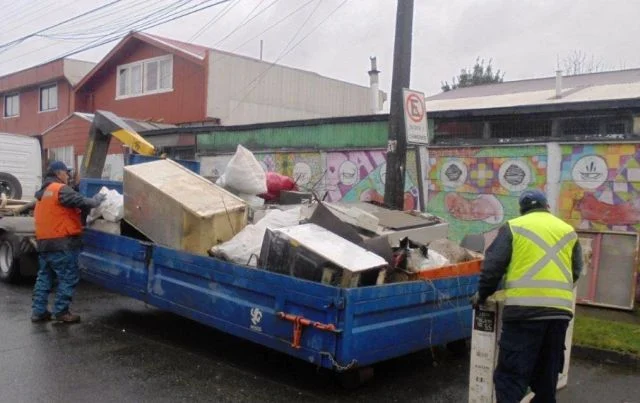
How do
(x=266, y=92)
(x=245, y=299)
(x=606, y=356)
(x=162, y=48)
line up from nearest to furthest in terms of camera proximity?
(x=245, y=299) < (x=606, y=356) < (x=162, y=48) < (x=266, y=92)

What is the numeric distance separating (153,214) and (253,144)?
7824mm

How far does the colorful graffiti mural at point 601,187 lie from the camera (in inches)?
344

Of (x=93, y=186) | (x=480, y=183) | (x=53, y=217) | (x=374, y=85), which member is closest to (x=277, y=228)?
(x=53, y=217)

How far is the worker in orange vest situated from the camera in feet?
23.6

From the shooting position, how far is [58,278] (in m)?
7.29

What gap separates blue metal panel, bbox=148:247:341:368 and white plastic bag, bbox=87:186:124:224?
1.21 metres

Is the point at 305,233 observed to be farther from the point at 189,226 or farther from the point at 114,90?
the point at 114,90

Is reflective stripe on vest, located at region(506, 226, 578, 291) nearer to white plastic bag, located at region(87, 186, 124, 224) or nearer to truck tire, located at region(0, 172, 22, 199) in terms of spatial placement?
white plastic bag, located at region(87, 186, 124, 224)

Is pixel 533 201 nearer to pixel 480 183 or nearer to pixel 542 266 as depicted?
pixel 542 266

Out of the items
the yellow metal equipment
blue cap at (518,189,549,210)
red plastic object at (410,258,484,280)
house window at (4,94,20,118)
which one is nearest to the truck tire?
the yellow metal equipment

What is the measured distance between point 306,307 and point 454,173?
626 cm

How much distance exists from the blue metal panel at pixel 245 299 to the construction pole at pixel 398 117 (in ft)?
11.1

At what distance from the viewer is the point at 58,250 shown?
283 inches

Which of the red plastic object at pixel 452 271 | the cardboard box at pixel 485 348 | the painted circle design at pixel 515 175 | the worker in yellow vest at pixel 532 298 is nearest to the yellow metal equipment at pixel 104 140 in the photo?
the red plastic object at pixel 452 271
